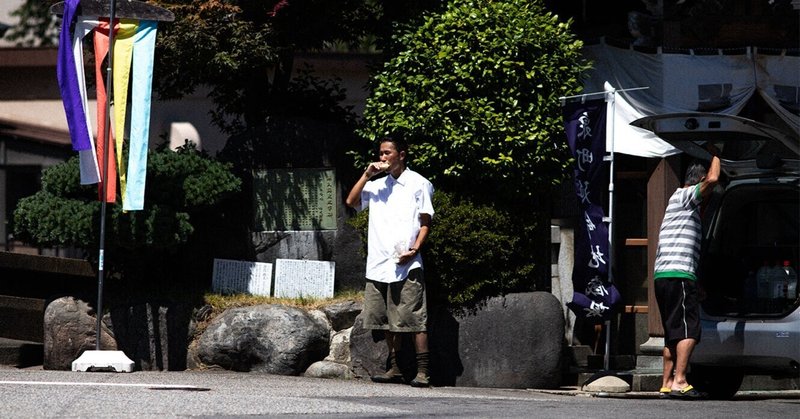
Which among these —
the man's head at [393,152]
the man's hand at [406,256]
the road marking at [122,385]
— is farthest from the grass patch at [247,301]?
the road marking at [122,385]

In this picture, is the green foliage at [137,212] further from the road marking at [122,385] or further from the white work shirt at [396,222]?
the road marking at [122,385]

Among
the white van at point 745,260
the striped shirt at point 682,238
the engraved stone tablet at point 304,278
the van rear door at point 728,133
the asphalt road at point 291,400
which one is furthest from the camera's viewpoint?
the engraved stone tablet at point 304,278

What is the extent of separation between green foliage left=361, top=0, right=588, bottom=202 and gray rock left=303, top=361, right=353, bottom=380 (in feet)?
5.94

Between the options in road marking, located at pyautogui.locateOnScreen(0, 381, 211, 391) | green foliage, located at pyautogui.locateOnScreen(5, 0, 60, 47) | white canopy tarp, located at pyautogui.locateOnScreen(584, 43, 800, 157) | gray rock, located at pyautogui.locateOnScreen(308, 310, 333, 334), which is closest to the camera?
road marking, located at pyautogui.locateOnScreen(0, 381, 211, 391)

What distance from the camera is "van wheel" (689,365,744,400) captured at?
11648 mm

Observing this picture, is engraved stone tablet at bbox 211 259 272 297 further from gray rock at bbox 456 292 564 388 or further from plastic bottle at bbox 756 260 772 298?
plastic bottle at bbox 756 260 772 298

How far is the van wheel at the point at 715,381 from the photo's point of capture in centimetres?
1165

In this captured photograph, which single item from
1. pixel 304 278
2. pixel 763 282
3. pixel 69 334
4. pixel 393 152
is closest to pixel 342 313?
pixel 304 278

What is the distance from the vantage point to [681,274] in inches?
435

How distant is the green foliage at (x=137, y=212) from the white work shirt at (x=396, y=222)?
6.23ft

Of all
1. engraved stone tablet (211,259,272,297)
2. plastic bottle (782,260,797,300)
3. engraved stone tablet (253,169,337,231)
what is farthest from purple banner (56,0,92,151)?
plastic bottle (782,260,797,300)

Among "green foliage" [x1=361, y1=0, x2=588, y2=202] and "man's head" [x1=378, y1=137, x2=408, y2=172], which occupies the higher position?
"green foliage" [x1=361, y1=0, x2=588, y2=202]

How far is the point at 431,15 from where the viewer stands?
13.1 m

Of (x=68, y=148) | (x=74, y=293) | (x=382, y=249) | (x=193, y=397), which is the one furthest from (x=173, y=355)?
(x=68, y=148)
